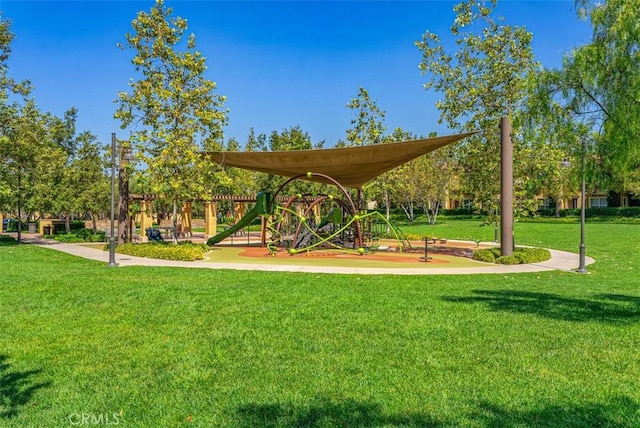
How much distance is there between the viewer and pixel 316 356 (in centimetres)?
497

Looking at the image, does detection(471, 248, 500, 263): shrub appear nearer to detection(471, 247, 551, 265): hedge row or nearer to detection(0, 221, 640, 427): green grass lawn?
detection(471, 247, 551, 265): hedge row

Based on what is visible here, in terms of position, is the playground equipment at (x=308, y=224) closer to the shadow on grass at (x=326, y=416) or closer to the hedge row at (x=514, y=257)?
the hedge row at (x=514, y=257)

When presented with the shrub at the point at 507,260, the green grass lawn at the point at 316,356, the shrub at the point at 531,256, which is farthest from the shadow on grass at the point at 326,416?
the shrub at the point at 531,256

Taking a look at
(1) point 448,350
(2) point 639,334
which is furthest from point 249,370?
Answer: (2) point 639,334

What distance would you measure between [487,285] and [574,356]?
4821 mm

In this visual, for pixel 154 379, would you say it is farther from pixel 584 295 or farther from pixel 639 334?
pixel 584 295

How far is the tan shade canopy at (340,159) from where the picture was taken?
49.8ft

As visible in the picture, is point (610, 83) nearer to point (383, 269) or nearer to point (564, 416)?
point (564, 416)

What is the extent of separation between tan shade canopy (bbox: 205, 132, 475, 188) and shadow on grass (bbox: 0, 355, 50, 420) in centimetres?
1181

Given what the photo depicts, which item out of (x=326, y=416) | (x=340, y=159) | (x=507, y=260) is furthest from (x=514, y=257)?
(x=326, y=416)

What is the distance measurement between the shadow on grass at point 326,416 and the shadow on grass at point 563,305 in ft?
13.6

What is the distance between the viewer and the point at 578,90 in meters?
7.38

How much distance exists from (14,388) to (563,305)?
7.34 m

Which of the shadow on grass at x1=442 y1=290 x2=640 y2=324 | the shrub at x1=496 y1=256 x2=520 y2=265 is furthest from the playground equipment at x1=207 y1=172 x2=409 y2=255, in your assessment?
the shadow on grass at x1=442 y1=290 x2=640 y2=324
